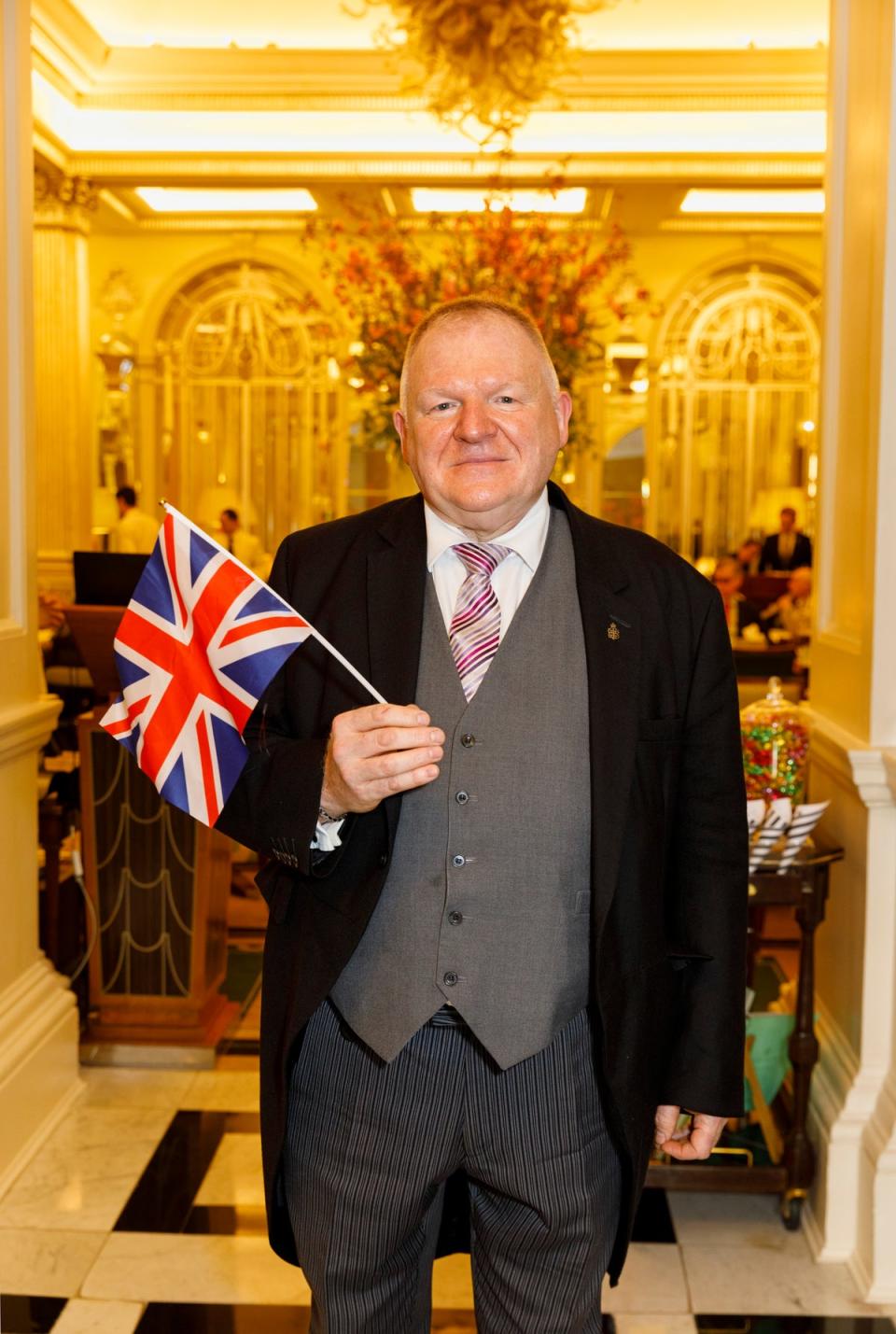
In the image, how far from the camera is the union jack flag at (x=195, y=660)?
1.75 meters

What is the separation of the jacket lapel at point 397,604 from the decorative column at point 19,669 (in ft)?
6.03

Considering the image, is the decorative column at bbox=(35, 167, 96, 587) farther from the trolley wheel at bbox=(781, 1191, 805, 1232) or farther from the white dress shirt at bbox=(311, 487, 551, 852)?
the white dress shirt at bbox=(311, 487, 551, 852)

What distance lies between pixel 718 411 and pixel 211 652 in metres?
11.6

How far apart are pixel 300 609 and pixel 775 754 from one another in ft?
5.40

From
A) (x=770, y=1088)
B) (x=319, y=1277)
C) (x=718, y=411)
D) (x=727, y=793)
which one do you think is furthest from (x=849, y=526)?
(x=718, y=411)

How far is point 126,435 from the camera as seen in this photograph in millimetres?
12969

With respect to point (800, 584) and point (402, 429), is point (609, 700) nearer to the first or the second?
point (402, 429)

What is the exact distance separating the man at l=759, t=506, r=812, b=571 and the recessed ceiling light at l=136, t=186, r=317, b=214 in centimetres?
476

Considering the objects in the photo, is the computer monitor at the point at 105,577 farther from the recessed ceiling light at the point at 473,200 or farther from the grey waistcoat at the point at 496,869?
the recessed ceiling light at the point at 473,200

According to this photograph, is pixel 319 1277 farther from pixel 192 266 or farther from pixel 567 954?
pixel 192 266

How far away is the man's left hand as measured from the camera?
1.86 m

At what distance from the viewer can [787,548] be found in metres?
11.9

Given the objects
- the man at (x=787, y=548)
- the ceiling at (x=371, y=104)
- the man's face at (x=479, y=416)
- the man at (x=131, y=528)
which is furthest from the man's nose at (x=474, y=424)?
the man at (x=787, y=548)

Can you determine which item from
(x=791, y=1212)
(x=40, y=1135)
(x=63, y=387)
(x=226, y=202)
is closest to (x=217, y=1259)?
(x=40, y=1135)
